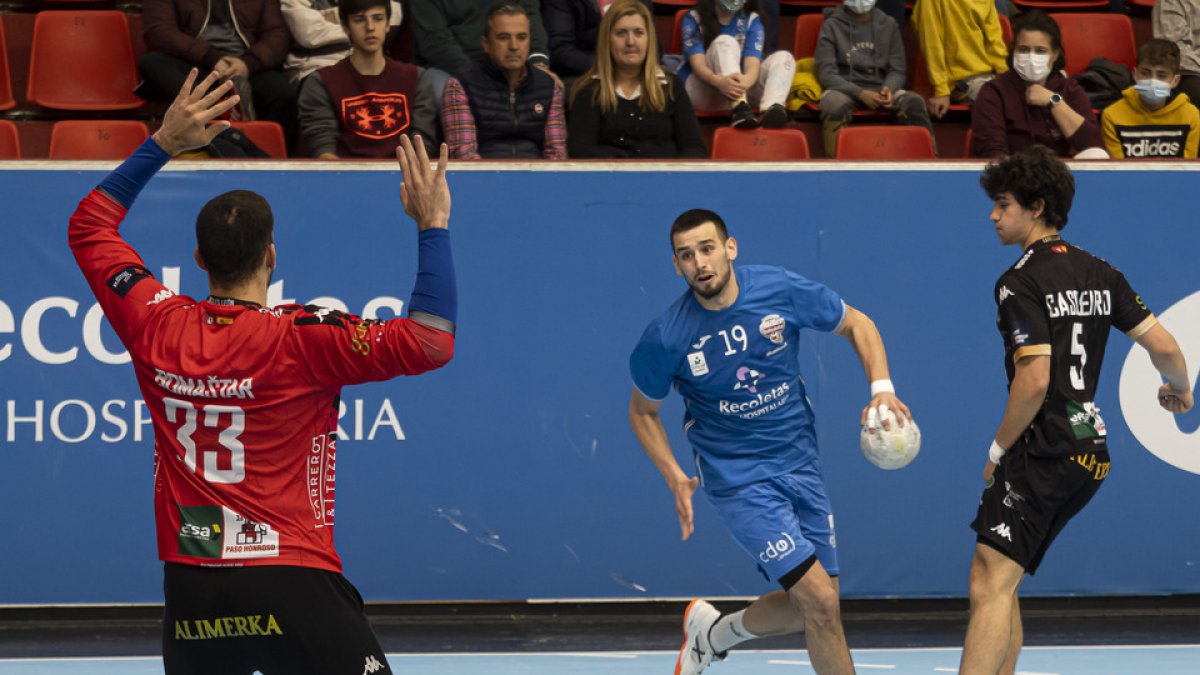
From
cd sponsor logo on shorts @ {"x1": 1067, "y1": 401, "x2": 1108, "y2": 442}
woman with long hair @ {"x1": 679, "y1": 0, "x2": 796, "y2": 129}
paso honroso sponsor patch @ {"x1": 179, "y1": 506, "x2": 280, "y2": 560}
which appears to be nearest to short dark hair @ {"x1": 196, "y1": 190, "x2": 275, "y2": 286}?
paso honroso sponsor patch @ {"x1": 179, "y1": 506, "x2": 280, "y2": 560}

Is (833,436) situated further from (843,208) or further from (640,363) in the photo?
(640,363)

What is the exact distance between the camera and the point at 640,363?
20.8 feet

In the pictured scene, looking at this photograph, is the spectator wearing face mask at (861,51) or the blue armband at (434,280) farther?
the spectator wearing face mask at (861,51)

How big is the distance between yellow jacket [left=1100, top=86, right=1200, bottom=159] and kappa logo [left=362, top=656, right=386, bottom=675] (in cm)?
760

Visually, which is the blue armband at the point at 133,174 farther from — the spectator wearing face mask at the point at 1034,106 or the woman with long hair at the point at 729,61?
the spectator wearing face mask at the point at 1034,106

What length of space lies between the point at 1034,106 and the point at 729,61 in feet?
6.83

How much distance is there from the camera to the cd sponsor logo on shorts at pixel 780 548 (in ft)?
19.8

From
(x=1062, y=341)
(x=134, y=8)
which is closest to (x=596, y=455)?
(x=1062, y=341)

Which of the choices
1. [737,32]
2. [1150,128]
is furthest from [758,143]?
[1150,128]

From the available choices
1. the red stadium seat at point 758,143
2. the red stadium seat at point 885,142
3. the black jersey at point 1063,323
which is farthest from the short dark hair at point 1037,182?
the red stadium seat at point 885,142

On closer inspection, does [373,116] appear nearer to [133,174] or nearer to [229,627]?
[133,174]

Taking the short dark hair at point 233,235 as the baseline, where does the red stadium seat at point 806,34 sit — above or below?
above

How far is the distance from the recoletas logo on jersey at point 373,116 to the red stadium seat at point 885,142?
2.89m

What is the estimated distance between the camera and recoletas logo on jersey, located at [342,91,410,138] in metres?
9.11
